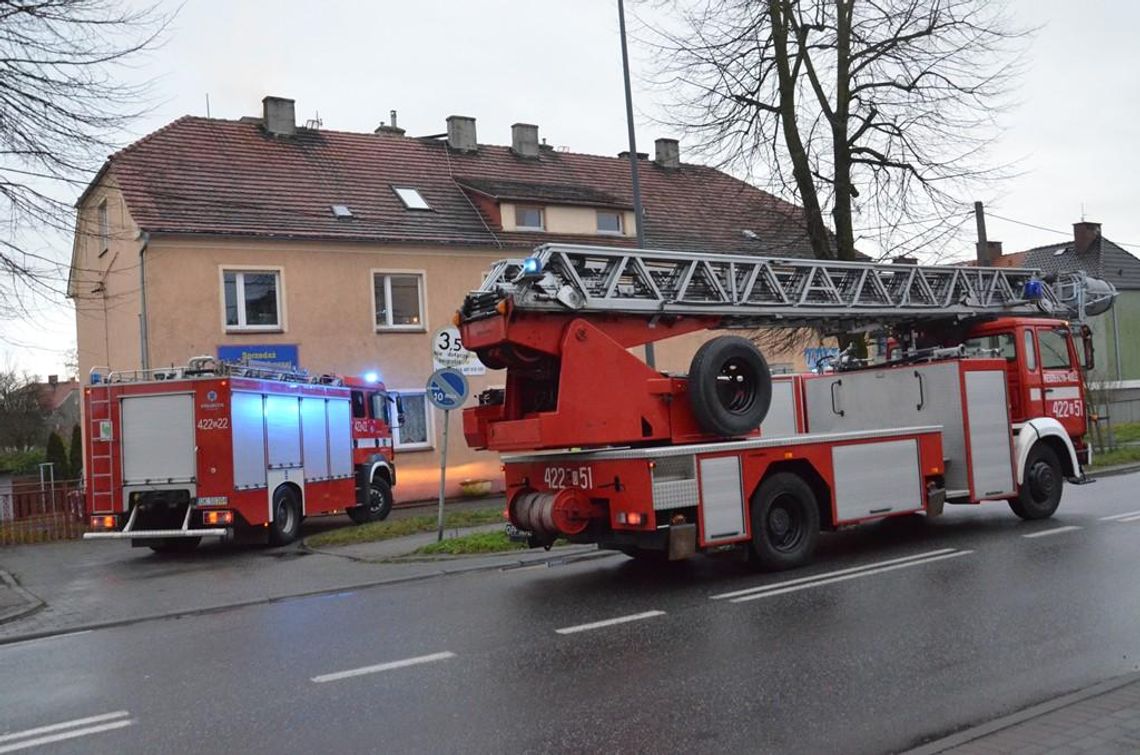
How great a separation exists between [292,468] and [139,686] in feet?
32.0

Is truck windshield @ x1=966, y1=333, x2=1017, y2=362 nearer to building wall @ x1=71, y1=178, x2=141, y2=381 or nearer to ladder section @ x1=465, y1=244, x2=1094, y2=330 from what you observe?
ladder section @ x1=465, y1=244, x2=1094, y2=330

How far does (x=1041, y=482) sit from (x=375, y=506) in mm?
11770

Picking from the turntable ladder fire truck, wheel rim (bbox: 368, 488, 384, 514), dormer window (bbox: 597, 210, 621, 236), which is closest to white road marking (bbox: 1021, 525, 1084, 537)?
the turntable ladder fire truck

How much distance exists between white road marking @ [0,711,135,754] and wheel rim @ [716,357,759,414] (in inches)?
249

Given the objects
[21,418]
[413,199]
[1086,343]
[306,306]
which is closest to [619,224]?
[413,199]

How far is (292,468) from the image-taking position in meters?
16.6

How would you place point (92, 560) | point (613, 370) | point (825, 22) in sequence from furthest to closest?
point (825, 22) < point (92, 560) < point (613, 370)

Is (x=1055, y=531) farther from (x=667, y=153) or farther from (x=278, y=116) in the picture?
(x=667, y=153)

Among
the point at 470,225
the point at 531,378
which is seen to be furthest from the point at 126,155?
the point at 531,378

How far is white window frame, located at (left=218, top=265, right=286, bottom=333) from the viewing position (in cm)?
2133

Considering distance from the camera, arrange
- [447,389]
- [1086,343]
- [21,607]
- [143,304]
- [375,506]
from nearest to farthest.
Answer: [21,607], [447,389], [1086,343], [375,506], [143,304]

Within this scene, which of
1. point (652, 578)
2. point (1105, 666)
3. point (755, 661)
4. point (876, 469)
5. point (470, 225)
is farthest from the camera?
point (470, 225)

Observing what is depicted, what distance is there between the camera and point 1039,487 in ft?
43.2

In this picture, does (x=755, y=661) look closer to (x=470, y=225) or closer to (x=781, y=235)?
(x=781, y=235)
